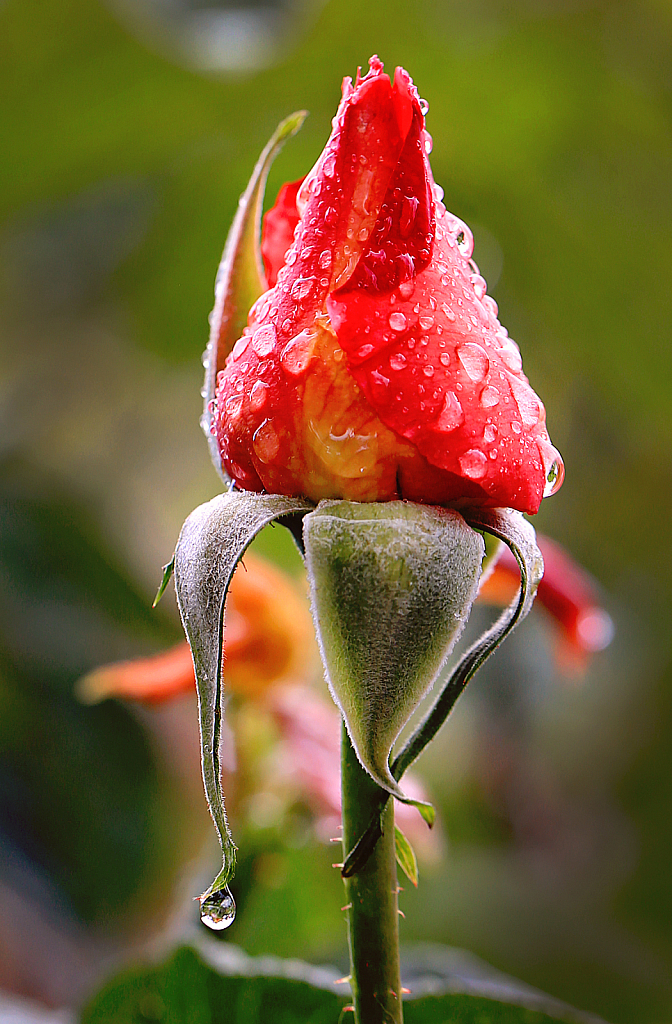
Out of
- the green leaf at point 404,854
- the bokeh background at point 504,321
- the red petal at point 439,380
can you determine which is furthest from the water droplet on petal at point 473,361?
the bokeh background at point 504,321

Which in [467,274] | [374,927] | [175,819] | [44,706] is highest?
[467,274]

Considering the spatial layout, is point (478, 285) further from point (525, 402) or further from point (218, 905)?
point (218, 905)

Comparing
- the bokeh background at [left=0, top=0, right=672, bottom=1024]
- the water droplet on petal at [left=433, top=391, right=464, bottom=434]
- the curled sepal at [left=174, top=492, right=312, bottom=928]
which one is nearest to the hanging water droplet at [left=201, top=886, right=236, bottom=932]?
the curled sepal at [left=174, top=492, right=312, bottom=928]

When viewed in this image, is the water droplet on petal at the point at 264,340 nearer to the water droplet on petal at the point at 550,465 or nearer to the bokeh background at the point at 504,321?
the water droplet on petal at the point at 550,465

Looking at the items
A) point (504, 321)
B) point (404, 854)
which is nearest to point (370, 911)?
point (404, 854)

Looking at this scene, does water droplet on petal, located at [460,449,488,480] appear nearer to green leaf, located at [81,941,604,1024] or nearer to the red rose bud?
the red rose bud

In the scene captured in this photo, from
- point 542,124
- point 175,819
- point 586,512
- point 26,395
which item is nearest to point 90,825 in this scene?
point 175,819

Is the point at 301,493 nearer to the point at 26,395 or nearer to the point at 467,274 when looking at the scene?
the point at 467,274
